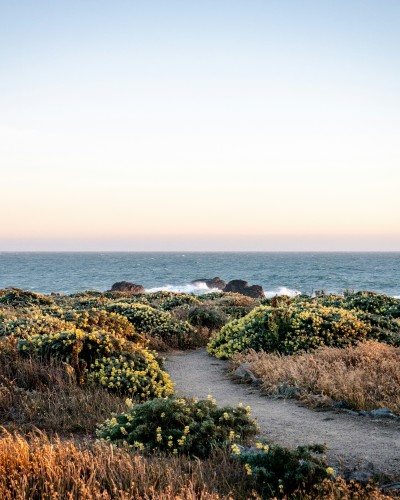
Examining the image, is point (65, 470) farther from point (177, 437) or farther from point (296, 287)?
point (296, 287)

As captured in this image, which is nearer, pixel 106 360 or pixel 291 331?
pixel 106 360

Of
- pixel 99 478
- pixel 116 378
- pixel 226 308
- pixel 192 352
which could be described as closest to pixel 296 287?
pixel 226 308

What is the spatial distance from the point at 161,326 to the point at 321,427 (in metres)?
8.38

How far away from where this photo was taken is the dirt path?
248 inches

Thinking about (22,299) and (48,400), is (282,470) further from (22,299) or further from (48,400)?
(22,299)

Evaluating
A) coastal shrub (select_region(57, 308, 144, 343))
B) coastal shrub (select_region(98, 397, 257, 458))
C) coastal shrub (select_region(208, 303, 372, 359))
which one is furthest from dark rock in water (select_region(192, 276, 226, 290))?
coastal shrub (select_region(98, 397, 257, 458))

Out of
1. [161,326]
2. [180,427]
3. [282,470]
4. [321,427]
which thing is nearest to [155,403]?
[180,427]

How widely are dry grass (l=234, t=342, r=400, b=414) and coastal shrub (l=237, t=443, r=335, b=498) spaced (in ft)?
11.4

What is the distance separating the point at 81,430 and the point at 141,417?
45.7 inches

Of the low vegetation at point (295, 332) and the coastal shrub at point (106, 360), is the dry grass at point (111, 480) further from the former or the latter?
the low vegetation at point (295, 332)

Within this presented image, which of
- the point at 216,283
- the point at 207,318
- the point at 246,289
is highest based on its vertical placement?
the point at 207,318

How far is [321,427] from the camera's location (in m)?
7.72

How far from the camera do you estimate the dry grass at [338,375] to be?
346 inches

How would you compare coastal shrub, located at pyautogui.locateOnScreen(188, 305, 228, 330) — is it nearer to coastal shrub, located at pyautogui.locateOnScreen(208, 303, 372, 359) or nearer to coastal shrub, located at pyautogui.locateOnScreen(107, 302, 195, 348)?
coastal shrub, located at pyautogui.locateOnScreen(107, 302, 195, 348)
